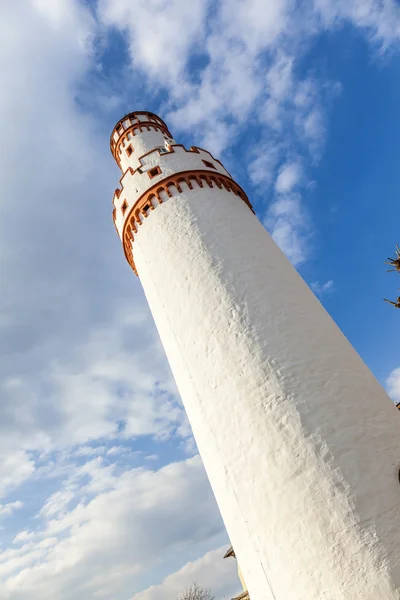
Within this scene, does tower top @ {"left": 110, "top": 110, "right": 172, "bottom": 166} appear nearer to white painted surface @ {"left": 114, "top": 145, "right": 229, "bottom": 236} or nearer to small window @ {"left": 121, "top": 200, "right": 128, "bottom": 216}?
white painted surface @ {"left": 114, "top": 145, "right": 229, "bottom": 236}

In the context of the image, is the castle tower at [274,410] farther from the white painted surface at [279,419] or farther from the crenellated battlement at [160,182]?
the crenellated battlement at [160,182]

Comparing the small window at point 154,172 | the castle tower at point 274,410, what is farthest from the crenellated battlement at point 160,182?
the castle tower at point 274,410

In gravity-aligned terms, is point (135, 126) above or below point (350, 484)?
above

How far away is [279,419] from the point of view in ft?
26.0

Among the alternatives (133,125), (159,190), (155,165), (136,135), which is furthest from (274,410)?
(133,125)

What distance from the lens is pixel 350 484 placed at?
7.02 meters

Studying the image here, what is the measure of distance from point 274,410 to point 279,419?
21cm

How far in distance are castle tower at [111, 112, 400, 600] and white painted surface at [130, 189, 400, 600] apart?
2 cm

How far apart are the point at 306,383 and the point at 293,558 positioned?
309 cm

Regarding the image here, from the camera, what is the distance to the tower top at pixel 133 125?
19.6 meters

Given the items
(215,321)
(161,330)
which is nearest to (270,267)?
(215,321)

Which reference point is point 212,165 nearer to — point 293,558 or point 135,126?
point 135,126

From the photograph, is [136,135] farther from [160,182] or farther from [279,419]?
[279,419]

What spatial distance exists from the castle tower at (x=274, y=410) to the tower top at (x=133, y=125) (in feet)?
28.6
